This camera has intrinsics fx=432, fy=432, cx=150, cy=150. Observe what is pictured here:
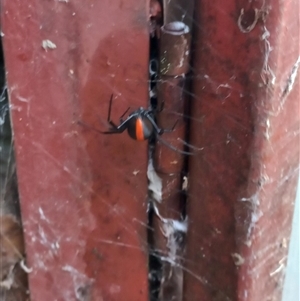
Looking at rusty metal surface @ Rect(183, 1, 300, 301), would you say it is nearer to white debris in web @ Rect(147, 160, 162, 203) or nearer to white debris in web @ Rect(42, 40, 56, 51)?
white debris in web @ Rect(147, 160, 162, 203)

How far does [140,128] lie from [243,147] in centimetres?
13

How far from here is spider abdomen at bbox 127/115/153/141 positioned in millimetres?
512

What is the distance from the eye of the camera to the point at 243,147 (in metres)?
0.52

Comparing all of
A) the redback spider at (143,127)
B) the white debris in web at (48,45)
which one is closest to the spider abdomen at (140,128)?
the redback spider at (143,127)

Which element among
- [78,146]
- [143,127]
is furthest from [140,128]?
[78,146]

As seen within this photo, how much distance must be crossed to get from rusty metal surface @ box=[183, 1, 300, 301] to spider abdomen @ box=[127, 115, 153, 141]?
6 cm

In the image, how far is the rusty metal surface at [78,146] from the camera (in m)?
0.53

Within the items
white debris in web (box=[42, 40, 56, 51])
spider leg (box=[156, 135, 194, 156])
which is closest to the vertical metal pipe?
spider leg (box=[156, 135, 194, 156])

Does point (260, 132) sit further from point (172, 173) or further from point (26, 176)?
point (26, 176)

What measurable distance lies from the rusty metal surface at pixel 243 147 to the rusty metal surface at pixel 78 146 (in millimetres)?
79

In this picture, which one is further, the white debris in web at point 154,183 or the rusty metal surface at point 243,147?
the white debris in web at point 154,183

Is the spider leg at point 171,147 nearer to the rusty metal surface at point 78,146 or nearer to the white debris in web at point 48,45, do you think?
the rusty metal surface at point 78,146

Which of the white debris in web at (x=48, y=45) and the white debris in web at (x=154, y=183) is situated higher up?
the white debris in web at (x=48, y=45)

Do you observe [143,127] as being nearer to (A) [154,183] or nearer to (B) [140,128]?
(B) [140,128]
